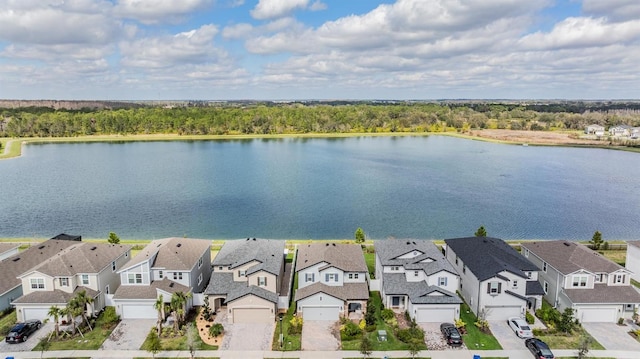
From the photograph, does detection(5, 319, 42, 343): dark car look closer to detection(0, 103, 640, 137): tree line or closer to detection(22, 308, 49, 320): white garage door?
detection(22, 308, 49, 320): white garage door

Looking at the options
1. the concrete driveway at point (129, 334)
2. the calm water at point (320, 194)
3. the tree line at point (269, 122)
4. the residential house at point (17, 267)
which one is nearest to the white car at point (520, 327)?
the calm water at point (320, 194)

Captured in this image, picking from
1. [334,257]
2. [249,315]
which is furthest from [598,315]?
[249,315]

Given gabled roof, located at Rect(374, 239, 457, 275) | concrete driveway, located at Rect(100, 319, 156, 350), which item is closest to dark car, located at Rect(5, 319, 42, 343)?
concrete driveway, located at Rect(100, 319, 156, 350)

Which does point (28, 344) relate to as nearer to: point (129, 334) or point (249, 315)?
point (129, 334)

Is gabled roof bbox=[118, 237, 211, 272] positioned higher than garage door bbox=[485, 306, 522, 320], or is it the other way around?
gabled roof bbox=[118, 237, 211, 272]

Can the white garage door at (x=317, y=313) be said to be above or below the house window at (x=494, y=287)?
below

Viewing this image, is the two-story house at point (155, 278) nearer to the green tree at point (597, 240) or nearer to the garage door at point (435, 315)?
the garage door at point (435, 315)

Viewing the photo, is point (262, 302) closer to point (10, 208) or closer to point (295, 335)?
point (295, 335)
